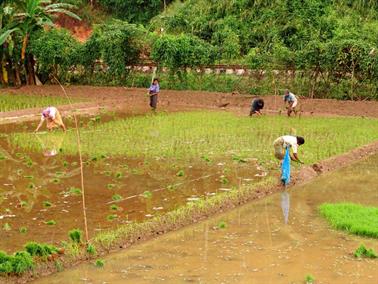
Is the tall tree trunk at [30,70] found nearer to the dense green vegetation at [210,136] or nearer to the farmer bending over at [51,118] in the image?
the dense green vegetation at [210,136]

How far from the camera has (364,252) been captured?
963 cm

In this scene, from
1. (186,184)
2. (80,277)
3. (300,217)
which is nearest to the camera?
(80,277)

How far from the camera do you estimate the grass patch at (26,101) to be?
24453 mm

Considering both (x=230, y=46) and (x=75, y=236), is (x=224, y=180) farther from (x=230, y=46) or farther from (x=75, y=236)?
(x=230, y=46)

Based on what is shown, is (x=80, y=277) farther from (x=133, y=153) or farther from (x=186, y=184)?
(x=133, y=153)

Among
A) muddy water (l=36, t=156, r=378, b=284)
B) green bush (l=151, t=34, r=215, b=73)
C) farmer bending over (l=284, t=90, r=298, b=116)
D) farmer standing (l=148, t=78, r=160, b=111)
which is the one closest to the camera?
muddy water (l=36, t=156, r=378, b=284)

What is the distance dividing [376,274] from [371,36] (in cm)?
1954

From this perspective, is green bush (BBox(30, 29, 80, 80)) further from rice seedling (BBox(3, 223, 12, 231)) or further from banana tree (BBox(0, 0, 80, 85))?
rice seedling (BBox(3, 223, 12, 231))

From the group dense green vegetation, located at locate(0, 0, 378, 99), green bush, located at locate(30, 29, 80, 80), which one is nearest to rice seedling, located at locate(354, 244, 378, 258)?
Result: dense green vegetation, located at locate(0, 0, 378, 99)

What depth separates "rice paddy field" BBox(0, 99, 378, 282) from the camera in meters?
10.6

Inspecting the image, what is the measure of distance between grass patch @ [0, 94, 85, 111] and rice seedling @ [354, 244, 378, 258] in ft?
53.8

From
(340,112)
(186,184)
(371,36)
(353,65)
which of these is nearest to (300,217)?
(186,184)

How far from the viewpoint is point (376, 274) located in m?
8.89

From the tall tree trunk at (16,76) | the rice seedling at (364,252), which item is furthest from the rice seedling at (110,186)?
the tall tree trunk at (16,76)
